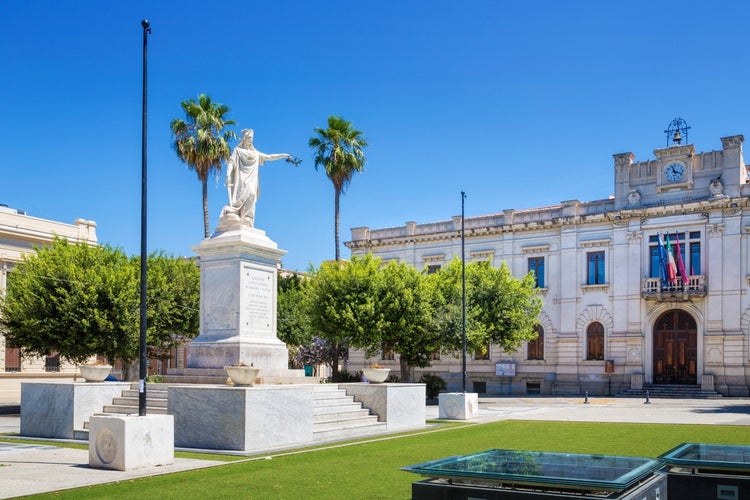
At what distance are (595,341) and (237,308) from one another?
3516 centimetres

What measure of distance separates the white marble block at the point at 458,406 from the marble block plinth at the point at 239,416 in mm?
9363

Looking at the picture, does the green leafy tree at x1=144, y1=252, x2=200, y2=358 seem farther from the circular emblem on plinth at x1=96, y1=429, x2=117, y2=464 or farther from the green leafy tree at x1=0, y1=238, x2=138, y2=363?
the circular emblem on plinth at x1=96, y1=429, x2=117, y2=464

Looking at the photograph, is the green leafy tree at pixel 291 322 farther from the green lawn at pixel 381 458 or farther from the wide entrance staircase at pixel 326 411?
the wide entrance staircase at pixel 326 411

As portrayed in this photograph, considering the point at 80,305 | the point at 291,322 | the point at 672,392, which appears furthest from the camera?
the point at 291,322

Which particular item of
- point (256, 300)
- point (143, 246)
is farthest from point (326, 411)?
point (143, 246)

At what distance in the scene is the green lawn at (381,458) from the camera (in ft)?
34.9

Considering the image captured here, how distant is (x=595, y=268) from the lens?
1967 inches

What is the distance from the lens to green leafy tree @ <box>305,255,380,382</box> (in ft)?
125

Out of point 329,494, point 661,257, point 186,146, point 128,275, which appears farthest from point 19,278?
point 661,257

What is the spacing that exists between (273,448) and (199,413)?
176 centimetres

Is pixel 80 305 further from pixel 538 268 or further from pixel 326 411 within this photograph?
pixel 538 268

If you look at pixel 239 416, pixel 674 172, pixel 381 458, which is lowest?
pixel 381 458

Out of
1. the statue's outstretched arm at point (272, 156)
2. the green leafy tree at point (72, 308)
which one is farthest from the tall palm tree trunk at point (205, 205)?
the statue's outstretched arm at point (272, 156)

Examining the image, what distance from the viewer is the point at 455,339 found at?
38.4 metres
